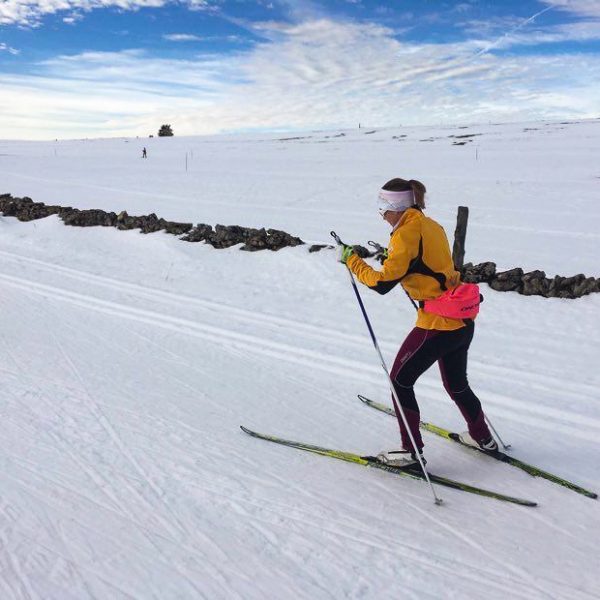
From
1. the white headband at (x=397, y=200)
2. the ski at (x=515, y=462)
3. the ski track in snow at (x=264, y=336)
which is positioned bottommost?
the ski at (x=515, y=462)

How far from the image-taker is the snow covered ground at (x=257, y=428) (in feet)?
10.2

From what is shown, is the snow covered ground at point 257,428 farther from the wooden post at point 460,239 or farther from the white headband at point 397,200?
the white headband at point 397,200

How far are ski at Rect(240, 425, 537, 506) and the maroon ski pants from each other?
0.63 ft

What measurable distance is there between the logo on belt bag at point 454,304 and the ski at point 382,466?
45.6 inches

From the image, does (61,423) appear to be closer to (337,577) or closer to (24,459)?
(24,459)

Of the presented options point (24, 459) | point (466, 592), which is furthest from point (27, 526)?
point (466, 592)

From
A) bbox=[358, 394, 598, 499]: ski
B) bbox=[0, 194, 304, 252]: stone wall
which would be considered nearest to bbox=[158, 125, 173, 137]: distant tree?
bbox=[0, 194, 304, 252]: stone wall

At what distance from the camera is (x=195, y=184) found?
24.4 meters

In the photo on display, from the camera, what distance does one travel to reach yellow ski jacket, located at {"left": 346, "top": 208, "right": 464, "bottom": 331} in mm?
3580

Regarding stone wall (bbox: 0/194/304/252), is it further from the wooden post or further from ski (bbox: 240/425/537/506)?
ski (bbox: 240/425/537/506)

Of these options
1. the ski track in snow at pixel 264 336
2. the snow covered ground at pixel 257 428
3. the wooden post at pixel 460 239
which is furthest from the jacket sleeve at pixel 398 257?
the wooden post at pixel 460 239

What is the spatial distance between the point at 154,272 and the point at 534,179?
14.7 metres

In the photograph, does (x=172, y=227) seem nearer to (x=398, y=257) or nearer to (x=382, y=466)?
(x=382, y=466)

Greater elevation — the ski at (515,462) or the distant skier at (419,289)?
the distant skier at (419,289)
